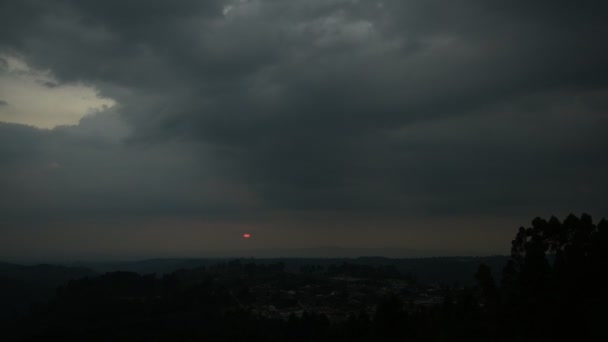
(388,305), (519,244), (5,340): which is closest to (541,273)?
(519,244)

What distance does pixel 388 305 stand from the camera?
306ft

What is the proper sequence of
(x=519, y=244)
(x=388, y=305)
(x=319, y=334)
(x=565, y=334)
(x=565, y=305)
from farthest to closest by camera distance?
(x=319, y=334) → (x=388, y=305) → (x=519, y=244) → (x=565, y=305) → (x=565, y=334)

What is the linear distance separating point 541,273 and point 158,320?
169852 mm

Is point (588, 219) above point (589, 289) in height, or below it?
above

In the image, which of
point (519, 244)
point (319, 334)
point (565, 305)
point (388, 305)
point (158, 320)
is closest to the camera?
point (565, 305)

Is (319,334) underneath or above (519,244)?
underneath

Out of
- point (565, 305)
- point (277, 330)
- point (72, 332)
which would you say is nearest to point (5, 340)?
point (72, 332)

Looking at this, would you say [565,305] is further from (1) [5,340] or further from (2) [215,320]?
(1) [5,340]

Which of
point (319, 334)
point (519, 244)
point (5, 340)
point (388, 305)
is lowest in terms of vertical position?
point (5, 340)

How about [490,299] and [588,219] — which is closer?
[588,219]

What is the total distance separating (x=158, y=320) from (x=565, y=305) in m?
174

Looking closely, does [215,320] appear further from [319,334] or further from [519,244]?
[519,244]

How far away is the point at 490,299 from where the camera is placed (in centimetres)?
7469

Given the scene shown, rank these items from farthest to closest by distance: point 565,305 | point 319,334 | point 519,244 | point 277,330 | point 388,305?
point 277,330 < point 319,334 < point 388,305 < point 519,244 < point 565,305
